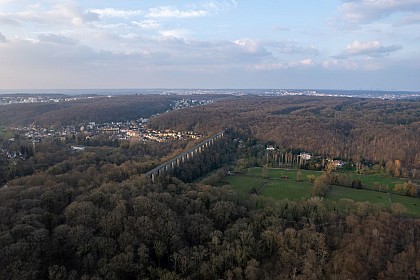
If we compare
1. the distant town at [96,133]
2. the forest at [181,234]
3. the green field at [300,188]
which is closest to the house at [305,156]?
the green field at [300,188]

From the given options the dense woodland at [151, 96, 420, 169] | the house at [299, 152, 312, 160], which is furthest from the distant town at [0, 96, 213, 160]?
the house at [299, 152, 312, 160]

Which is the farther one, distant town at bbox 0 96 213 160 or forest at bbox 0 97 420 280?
distant town at bbox 0 96 213 160

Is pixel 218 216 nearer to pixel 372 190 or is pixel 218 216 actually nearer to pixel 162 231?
pixel 162 231

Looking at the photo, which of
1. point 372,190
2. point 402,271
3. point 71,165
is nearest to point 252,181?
point 372,190

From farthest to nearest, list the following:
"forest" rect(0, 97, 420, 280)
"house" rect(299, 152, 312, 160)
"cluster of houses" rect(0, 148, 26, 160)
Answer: "house" rect(299, 152, 312, 160), "cluster of houses" rect(0, 148, 26, 160), "forest" rect(0, 97, 420, 280)

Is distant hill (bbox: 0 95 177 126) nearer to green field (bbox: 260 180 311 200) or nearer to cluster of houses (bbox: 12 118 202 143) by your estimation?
cluster of houses (bbox: 12 118 202 143)

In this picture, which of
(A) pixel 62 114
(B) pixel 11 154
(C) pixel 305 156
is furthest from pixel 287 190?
(A) pixel 62 114

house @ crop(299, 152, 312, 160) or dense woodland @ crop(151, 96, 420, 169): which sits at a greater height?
dense woodland @ crop(151, 96, 420, 169)

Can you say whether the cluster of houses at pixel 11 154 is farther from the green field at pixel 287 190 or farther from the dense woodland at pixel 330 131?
the dense woodland at pixel 330 131

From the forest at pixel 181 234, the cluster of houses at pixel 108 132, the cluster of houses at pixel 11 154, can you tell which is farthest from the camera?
the cluster of houses at pixel 108 132
